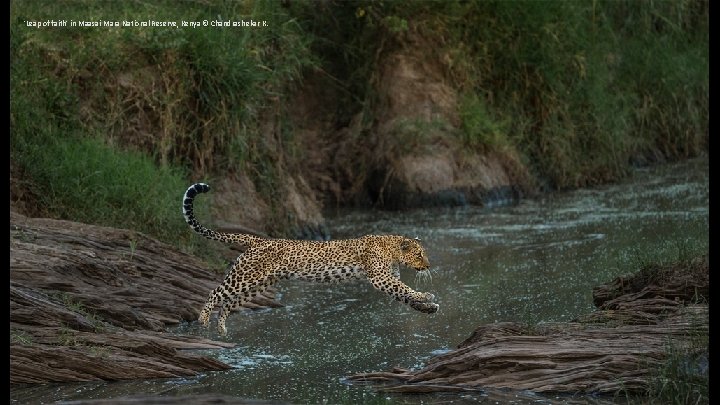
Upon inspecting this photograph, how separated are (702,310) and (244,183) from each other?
767cm

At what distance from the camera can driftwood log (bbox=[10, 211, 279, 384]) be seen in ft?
29.7

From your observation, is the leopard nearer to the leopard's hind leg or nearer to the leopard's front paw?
the leopard's hind leg

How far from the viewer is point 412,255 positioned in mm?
11398

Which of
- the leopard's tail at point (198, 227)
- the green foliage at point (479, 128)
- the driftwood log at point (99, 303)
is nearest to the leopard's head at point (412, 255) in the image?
the leopard's tail at point (198, 227)

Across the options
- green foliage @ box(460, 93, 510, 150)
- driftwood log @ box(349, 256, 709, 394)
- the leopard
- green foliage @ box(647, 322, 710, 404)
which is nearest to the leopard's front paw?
the leopard

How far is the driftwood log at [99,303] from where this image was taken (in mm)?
9047

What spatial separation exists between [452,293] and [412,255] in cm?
144

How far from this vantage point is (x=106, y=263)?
11406 mm

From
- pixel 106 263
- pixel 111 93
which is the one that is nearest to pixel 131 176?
pixel 111 93

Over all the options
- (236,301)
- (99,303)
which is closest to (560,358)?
(236,301)

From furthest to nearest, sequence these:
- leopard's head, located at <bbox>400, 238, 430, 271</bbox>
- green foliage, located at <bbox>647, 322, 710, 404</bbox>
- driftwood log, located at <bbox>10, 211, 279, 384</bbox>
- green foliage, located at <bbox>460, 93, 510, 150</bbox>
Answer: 1. green foliage, located at <bbox>460, 93, 510, 150</bbox>
2. leopard's head, located at <bbox>400, 238, 430, 271</bbox>
3. driftwood log, located at <bbox>10, 211, 279, 384</bbox>
4. green foliage, located at <bbox>647, 322, 710, 404</bbox>

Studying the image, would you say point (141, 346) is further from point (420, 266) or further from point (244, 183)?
point (244, 183)

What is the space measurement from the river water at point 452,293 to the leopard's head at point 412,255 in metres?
0.44

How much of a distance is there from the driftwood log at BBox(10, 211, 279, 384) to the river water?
0.19m
